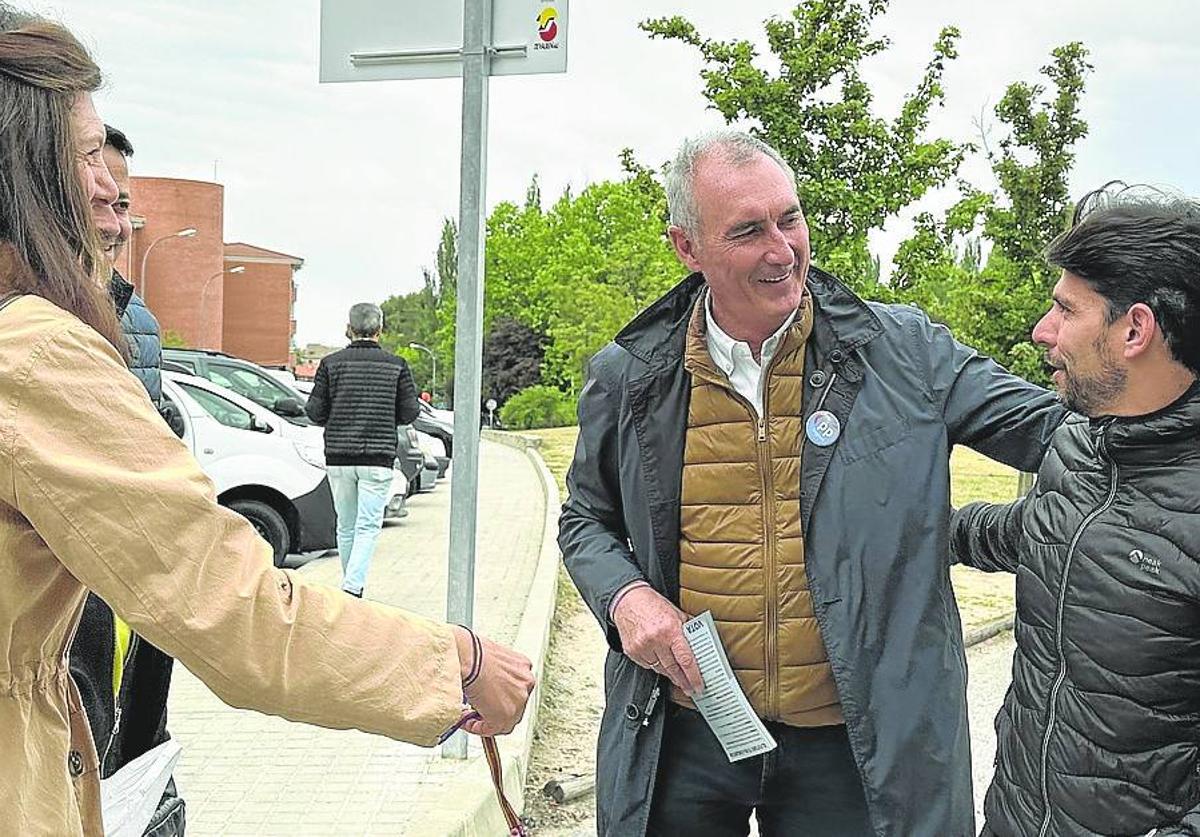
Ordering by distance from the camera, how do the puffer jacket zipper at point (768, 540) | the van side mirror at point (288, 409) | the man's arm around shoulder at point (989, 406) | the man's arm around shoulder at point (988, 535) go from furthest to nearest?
1. the van side mirror at point (288, 409)
2. the puffer jacket zipper at point (768, 540)
3. the man's arm around shoulder at point (989, 406)
4. the man's arm around shoulder at point (988, 535)

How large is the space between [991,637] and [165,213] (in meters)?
73.3

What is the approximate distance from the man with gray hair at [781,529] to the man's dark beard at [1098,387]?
358mm

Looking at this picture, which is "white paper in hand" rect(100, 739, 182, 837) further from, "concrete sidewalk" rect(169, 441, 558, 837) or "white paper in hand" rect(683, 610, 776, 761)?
"concrete sidewalk" rect(169, 441, 558, 837)

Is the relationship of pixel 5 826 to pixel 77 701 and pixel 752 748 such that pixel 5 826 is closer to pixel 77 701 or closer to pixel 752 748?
pixel 77 701

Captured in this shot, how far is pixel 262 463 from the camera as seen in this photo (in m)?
11.8

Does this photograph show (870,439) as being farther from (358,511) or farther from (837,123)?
(837,123)

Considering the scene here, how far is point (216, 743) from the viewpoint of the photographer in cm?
669

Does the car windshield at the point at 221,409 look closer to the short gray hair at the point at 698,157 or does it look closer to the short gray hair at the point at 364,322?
the short gray hair at the point at 364,322

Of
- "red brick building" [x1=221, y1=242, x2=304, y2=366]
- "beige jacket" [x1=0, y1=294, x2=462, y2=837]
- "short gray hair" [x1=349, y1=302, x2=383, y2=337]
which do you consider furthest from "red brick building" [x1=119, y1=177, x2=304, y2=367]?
"beige jacket" [x1=0, y1=294, x2=462, y2=837]

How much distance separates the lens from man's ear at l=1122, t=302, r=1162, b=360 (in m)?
2.39

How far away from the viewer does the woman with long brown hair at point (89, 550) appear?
1693mm

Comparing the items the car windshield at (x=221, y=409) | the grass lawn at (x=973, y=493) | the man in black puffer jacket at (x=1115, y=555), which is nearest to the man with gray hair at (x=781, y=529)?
the grass lawn at (x=973, y=493)

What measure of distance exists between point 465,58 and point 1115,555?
3.81 meters

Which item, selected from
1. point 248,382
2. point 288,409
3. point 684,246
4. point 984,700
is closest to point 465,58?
point 684,246
